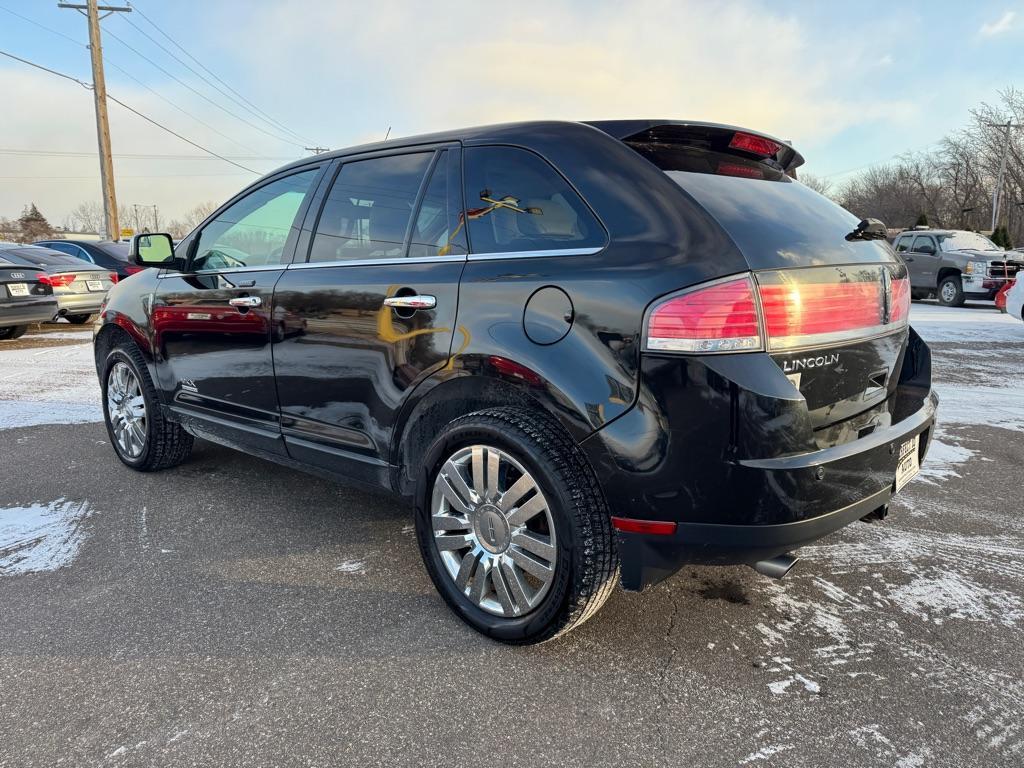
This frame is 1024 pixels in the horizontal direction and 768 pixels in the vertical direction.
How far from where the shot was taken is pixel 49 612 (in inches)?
104

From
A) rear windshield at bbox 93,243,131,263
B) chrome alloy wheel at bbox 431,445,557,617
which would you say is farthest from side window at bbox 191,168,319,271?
rear windshield at bbox 93,243,131,263

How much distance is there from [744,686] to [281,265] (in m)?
2.56

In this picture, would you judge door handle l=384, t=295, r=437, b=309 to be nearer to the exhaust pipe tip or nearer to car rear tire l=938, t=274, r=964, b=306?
the exhaust pipe tip

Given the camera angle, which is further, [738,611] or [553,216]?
[738,611]

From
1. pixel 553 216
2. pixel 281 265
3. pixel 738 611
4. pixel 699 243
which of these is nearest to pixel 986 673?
pixel 738 611

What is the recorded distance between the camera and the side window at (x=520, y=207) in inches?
90.8

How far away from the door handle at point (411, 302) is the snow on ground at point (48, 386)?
4125mm

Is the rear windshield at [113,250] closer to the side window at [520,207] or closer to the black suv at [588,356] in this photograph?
the black suv at [588,356]

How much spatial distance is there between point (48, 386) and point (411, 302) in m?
6.02

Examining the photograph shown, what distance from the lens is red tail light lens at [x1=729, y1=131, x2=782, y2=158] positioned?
2566 millimetres

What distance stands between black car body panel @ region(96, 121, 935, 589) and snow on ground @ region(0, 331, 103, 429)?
12.1ft

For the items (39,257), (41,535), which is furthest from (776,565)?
(39,257)

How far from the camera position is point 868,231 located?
102 inches

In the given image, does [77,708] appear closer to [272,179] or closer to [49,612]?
[49,612]
